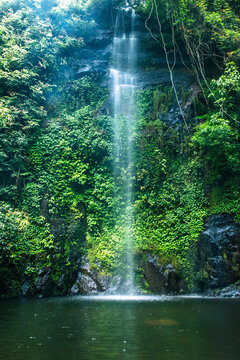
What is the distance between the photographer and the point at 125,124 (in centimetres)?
1382

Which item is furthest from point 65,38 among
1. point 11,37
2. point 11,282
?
point 11,282

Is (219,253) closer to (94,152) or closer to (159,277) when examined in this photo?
(159,277)

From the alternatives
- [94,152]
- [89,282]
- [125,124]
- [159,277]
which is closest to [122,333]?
[159,277]

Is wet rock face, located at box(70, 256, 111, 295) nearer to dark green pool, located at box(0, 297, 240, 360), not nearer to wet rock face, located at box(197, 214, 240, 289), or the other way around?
wet rock face, located at box(197, 214, 240, 289)

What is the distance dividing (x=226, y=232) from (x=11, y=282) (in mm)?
7670

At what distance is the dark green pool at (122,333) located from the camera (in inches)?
136

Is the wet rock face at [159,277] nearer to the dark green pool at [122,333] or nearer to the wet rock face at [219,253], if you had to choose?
the wet rock face at [219,253]

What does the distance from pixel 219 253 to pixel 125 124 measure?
7402 mm

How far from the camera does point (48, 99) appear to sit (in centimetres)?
1480

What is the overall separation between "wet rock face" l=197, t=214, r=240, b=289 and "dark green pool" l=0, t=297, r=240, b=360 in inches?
110

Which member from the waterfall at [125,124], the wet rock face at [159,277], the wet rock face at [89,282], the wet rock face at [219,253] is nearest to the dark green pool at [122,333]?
the wet rock face at [219,253]

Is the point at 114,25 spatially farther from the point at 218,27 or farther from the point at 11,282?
the point at 11,282

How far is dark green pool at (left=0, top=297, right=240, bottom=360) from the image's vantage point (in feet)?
11.3

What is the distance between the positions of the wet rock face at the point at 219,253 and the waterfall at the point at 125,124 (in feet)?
8.60
